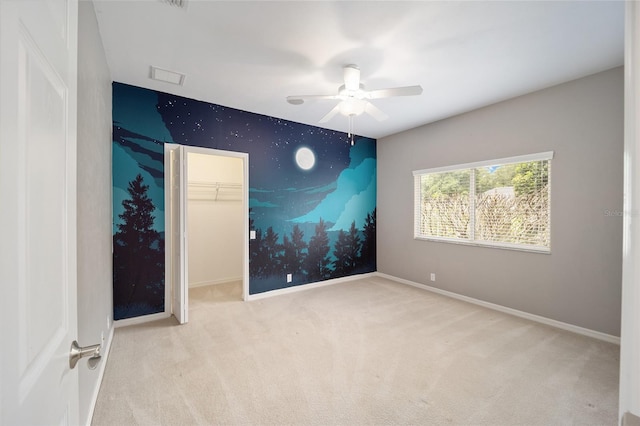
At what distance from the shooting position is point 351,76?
2578mm

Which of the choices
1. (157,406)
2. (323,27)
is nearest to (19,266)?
(157,406)

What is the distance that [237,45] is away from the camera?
7.82ft

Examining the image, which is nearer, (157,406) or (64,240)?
(64,240)

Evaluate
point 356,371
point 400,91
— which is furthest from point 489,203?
point 356,371

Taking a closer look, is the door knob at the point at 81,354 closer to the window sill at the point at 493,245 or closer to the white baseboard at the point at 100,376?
the white baseboard at the point at 100,376

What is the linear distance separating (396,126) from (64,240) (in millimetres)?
4569

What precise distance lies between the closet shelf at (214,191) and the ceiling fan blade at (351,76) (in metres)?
3.15

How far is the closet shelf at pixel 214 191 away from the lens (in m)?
4.74

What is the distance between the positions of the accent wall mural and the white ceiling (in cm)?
41

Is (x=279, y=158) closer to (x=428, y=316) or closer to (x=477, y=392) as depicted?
(x=428, y=316)

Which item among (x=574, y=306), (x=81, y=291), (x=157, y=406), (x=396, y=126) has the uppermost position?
(x=396, y=126)

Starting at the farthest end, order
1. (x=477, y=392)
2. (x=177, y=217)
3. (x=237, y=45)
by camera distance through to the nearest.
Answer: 1. (x=177, y=217)
2. (x=237, y=45)
3. (x=477, y=392)

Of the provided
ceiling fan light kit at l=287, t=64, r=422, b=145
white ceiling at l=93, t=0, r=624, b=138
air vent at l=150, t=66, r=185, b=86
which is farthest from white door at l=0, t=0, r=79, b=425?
air vent at l=150, t=66, r=185, b=86

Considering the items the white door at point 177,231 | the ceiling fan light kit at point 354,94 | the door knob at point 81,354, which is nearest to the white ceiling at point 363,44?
the ceiling fan light kit at point 354,94
